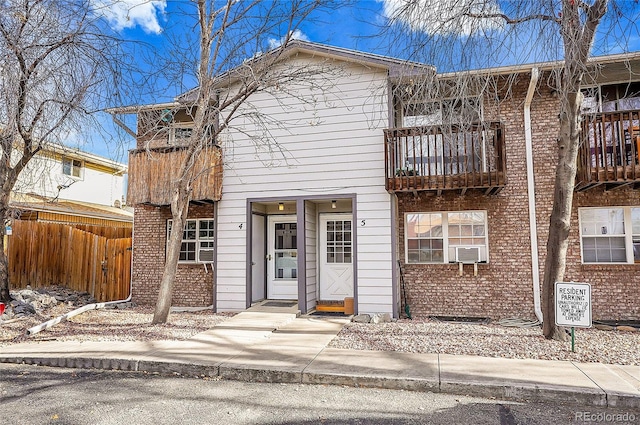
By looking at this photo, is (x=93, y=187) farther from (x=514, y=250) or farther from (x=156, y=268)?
(x=514, y=250)

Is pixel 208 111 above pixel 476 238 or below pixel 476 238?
above

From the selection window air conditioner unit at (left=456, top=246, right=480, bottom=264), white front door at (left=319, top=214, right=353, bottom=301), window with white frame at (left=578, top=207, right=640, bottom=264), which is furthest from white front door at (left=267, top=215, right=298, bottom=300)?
window with white frame at (left=578, top=207, right=640, bottom=264)

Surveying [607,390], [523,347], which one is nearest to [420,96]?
[523,347]

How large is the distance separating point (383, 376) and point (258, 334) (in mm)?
3179

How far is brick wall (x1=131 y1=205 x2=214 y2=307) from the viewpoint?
11.2 m

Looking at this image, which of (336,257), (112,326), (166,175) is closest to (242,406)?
(112,326)

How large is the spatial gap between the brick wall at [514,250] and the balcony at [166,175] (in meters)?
4.71

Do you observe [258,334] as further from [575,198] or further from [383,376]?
[575,198]

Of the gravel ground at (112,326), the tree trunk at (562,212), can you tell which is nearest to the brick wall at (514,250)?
the tree trunk at (562,212)

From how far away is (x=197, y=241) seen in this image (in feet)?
37.6

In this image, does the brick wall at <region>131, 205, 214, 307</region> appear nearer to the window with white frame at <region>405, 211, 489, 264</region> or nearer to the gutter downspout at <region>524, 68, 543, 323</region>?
the window with white frame at <region>405, 211, 489, 264</region>

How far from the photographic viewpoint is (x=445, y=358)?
6.04 meters

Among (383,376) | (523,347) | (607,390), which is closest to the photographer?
(607,390)

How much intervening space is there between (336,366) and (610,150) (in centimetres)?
711
